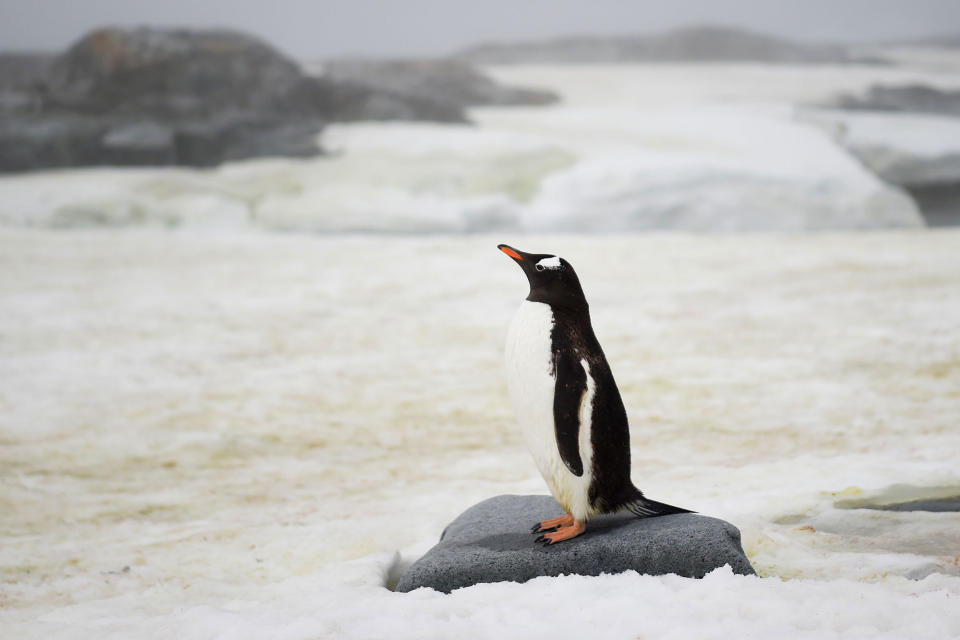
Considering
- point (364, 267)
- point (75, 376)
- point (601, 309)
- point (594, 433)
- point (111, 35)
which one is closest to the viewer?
point (594, 433)

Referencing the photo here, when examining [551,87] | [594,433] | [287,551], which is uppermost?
[551,87]

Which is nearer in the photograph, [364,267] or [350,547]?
[350,547]

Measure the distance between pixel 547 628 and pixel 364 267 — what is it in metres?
6.64

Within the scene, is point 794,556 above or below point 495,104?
below

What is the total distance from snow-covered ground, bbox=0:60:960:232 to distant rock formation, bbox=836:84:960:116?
3.02 metres

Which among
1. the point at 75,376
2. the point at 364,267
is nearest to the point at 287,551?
the point at 75,376

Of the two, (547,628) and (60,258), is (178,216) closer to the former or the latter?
(60,258)

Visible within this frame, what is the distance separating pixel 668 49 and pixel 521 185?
10545 mm

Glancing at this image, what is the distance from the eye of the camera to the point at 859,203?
414 inches

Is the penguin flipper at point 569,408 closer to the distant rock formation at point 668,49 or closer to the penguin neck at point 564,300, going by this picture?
the penguin neck at point 564,300

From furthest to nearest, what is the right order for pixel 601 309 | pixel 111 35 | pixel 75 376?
pixel 111 35, pixel 601 309, pixel 75 376

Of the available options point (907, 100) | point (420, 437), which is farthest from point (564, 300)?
point (907, 100)

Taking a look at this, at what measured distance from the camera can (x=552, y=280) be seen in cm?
247

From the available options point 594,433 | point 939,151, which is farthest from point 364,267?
point 939,151
